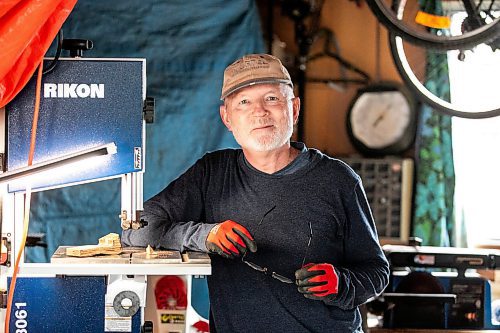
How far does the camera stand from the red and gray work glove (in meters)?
2.59

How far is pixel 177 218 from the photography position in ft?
9.57

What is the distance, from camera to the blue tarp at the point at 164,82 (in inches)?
169

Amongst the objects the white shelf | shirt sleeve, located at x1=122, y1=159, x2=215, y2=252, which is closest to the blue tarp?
shirt sleeve, located at x1=122, y1=159, x2=215, y2=252

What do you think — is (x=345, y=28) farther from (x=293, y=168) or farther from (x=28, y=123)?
(x=28, y=123)

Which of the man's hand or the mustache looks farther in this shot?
the mustache

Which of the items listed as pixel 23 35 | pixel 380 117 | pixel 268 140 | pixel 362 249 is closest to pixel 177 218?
pixel 268 140

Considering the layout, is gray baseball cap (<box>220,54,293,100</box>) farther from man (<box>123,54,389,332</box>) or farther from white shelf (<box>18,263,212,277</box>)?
white shelf (<box>18,263,212,277</box>)

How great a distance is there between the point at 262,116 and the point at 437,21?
1795 millimetres

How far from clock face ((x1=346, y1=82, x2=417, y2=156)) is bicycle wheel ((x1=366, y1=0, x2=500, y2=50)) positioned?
1.03 m

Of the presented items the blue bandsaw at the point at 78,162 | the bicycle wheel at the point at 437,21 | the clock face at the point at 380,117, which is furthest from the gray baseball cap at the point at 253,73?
the clock face at the point at 380,117

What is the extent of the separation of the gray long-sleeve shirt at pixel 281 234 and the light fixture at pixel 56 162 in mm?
469

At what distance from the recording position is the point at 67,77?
2527 millimetres

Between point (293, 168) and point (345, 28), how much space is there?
302 centimetres

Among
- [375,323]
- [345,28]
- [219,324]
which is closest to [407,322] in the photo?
[375,323]
